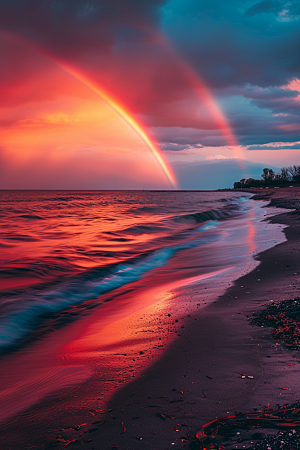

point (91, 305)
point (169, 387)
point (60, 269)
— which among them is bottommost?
point (91, 305)

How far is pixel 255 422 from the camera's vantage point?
2.26m

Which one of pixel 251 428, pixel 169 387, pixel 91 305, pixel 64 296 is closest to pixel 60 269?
pixel 64 296

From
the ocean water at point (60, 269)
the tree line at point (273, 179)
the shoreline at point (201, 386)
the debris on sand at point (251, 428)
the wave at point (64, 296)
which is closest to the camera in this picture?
the debris on sand at point (251, 428)

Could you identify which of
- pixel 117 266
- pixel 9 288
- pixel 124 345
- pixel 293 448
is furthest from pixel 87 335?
pixel 117 266

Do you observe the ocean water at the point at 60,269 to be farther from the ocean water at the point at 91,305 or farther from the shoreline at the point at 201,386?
Result: the shoreline at the point at 201,386

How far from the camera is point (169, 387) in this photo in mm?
2941

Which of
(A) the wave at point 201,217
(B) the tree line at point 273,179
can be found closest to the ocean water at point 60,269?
(A) the wave at point 201,217

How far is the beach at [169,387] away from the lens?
2381 millimetres

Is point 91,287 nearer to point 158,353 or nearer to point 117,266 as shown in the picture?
point 117,266

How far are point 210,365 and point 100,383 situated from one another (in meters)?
1.21

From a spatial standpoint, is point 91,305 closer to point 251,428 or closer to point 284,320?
point 284,320

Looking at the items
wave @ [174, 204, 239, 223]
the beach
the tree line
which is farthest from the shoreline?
the tree line

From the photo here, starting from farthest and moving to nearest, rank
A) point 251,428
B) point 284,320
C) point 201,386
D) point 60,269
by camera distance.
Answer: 1. point 60,269
2. point 284,320
3. point 201,386
4. point 251,428

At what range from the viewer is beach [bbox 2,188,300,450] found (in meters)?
2.38
